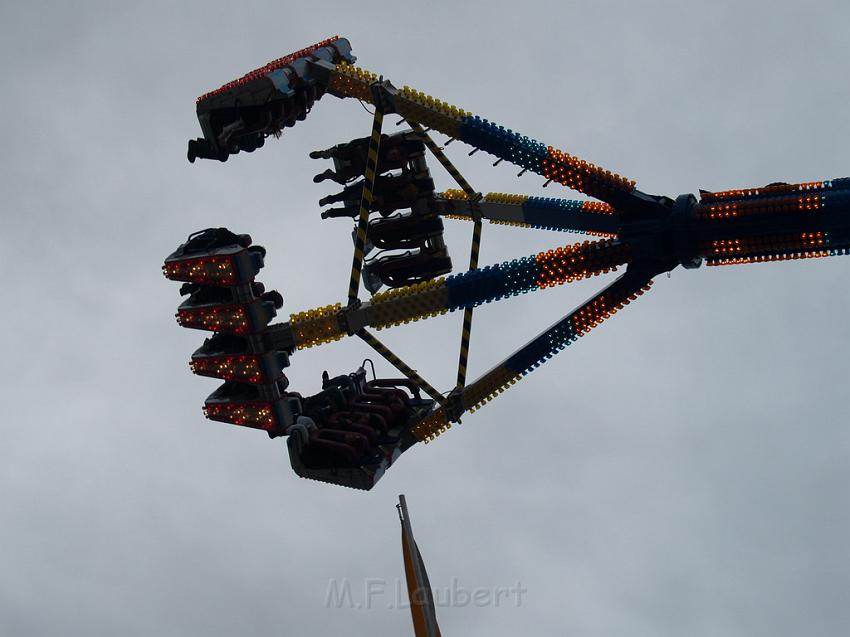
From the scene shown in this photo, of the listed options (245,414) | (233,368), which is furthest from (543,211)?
(245,414)

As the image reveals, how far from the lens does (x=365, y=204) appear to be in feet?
122

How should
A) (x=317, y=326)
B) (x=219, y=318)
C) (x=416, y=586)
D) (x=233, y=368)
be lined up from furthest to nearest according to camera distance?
(x=233, y=368), (x=219, y=318), (x=317, y=326), (x=416, y=586)

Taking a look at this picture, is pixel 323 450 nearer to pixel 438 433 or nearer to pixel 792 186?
pixel 438 433

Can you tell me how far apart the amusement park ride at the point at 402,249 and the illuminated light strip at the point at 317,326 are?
34mm

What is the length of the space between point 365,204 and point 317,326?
10.3 feet

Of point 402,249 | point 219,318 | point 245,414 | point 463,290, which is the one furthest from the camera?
point 402,249

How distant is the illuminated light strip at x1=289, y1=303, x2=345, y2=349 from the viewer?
37312mm

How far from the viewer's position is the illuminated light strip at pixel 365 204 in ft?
121

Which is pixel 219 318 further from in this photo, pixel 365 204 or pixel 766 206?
pixel 766 206

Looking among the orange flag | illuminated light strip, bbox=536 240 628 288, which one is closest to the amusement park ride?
illuminated light strip, bbox=536 240 628 288

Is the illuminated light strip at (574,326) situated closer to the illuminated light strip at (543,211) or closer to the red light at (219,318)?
the illuminated light strip at (543,211)

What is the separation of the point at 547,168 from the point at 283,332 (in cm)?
746

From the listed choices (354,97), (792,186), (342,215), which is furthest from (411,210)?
(792,186)

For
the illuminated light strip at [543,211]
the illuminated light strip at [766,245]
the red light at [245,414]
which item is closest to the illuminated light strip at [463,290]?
the illuminated light strip at [543,211]
